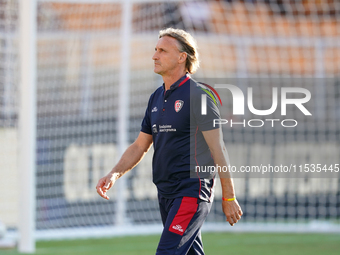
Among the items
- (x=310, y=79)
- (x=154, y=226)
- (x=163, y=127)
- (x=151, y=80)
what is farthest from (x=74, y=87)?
(x=163, y=127)

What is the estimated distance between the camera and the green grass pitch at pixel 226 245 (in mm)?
6566

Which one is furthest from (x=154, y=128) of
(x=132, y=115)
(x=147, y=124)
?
(x=132, y=115)

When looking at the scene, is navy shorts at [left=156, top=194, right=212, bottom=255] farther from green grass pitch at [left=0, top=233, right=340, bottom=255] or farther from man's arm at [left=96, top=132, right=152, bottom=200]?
green grass pitch at [left=0, top=233, right=340, bottom=255]

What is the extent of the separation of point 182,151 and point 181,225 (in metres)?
0.50

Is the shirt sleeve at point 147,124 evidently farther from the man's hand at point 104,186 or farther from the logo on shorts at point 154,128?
the man's hand at point 104,186

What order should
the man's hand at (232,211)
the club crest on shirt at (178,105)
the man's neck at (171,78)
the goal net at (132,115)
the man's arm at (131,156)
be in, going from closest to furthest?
the man's hand at (232,211), the club crest on shirt at (178,105), the man's neck at (171,78), the man's arm at (131,156), the goal net at (132,115)

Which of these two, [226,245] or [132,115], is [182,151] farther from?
[132,115]

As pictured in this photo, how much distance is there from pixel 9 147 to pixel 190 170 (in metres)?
5.28

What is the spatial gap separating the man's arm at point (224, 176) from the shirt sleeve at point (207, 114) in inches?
1.6

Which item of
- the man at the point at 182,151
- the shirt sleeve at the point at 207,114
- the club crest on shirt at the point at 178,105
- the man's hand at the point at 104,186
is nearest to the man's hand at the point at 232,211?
the man at the point at 182,151

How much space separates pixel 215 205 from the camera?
8.99 metres

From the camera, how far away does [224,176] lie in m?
3.19

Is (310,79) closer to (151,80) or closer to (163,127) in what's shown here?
(151,80)

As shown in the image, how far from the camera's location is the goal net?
814 cm
